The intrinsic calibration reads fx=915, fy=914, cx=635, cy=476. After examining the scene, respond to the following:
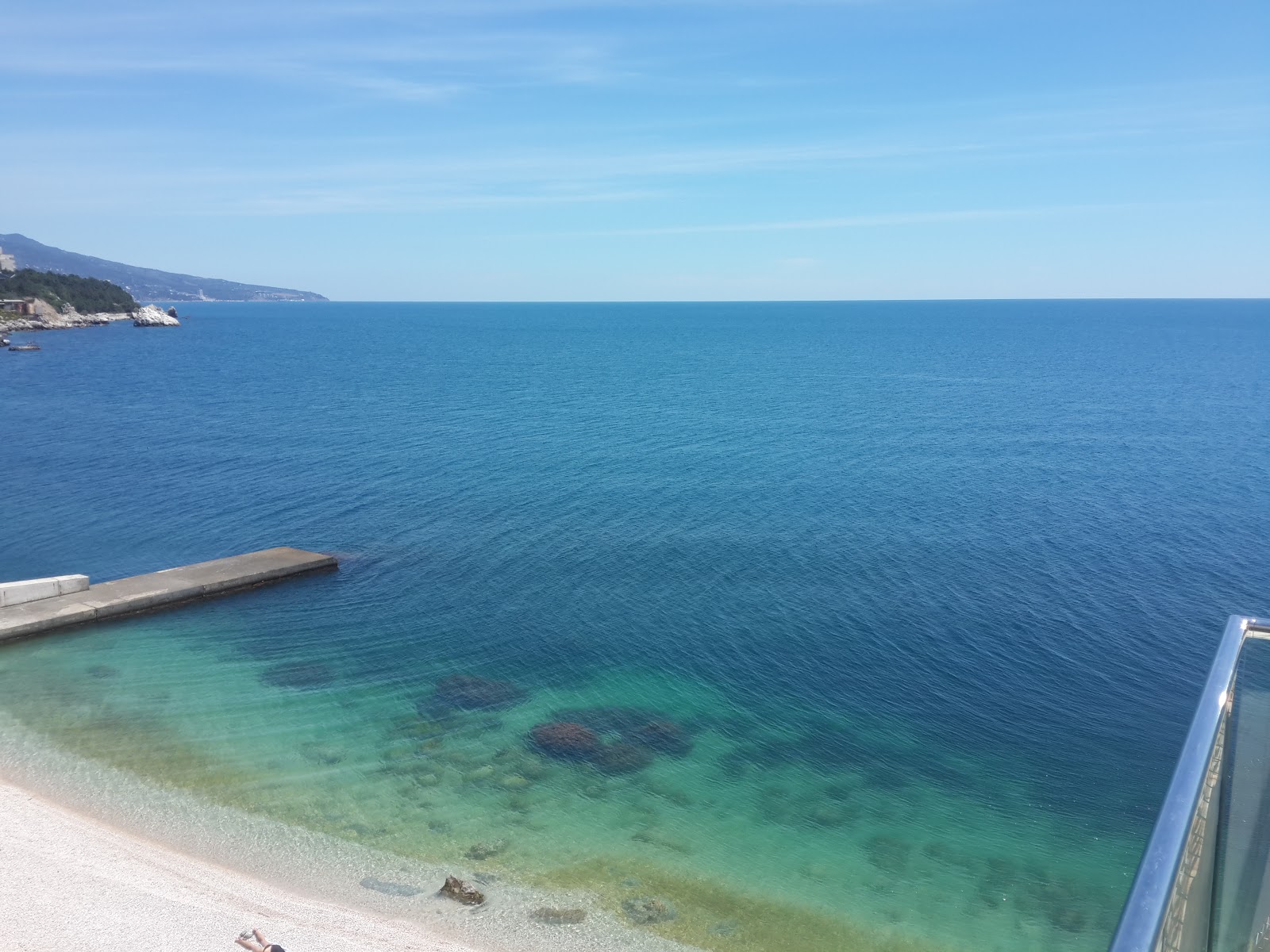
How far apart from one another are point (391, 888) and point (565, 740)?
22.9ft

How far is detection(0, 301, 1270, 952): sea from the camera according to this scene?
20.0 m

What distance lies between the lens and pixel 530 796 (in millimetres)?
22562

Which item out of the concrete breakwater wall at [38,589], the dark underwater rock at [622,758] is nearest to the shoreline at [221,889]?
the dark underwater rock at [622,758]

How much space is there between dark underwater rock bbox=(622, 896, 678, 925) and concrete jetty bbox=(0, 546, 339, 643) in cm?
2372

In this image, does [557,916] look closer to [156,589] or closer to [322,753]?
[322,753]

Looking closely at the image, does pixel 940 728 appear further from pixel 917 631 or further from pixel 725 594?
pixel 725 594

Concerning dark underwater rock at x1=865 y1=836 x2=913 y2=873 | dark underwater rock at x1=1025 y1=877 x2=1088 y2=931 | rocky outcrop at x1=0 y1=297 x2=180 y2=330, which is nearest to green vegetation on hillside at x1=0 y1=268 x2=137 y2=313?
rocky outcrop at x1=0 y1=297 x2=180 y2=330

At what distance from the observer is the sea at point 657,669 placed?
2005 centimetres

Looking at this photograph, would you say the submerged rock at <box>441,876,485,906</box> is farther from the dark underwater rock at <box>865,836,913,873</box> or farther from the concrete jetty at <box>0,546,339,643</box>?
the concrete jetty at <box>0,546,339,643</box>

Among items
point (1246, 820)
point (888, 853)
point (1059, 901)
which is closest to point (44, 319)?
point (888, 853)

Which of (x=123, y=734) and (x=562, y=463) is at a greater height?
(x=562, y=463)

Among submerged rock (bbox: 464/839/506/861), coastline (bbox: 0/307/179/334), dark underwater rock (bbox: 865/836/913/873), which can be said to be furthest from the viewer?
coastline (bbox: 0/307/179/334)

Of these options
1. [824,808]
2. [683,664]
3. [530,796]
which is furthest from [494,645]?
[824,808]

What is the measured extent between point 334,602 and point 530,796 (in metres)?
15.9
